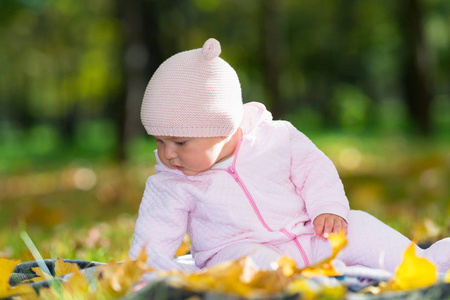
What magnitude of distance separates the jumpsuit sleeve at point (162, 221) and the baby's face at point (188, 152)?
133mm

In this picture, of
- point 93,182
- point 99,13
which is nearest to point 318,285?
point 93,182

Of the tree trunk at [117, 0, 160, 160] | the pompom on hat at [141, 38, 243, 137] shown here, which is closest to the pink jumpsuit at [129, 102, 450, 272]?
the pompom on hat at [141, 38, 243, 137]

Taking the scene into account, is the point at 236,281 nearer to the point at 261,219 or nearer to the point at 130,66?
the point at 261,219

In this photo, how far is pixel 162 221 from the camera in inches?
101

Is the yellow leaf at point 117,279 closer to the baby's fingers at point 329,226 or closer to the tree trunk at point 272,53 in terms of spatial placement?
the baby's fingers at point 329,226

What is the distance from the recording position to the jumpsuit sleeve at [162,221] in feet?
8.22

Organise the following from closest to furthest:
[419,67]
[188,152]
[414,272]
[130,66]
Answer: [414,272] < [188,152] < [130,66] < [419,67]

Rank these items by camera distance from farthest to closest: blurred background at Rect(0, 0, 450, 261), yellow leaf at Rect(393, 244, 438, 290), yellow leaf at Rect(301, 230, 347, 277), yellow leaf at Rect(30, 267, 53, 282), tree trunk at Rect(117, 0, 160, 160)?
tree trunk at Rect(117, 0, 160, 160) → blurred background at Rect(0, 0, 450, 261) → yellow leaf at Rect(30, 267, 53, 282) → yellow leaf at Rect(301, 230, 347, 277) → yellow leaf at Rect(393, 244, 438, 290)

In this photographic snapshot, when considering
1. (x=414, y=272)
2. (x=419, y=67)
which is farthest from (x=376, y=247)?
(x=419, y=67)

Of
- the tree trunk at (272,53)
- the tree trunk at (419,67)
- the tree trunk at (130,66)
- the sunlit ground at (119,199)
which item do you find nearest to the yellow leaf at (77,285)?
the sunlit ground at (119,199)

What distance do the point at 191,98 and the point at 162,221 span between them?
0.54 meters

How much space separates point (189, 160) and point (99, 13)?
16.4m

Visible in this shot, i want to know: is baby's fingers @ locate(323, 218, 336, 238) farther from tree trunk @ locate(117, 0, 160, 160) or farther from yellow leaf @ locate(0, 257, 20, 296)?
tree trunk @ locate(117, 0, 160, 160)

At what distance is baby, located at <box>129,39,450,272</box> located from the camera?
2.50 m
